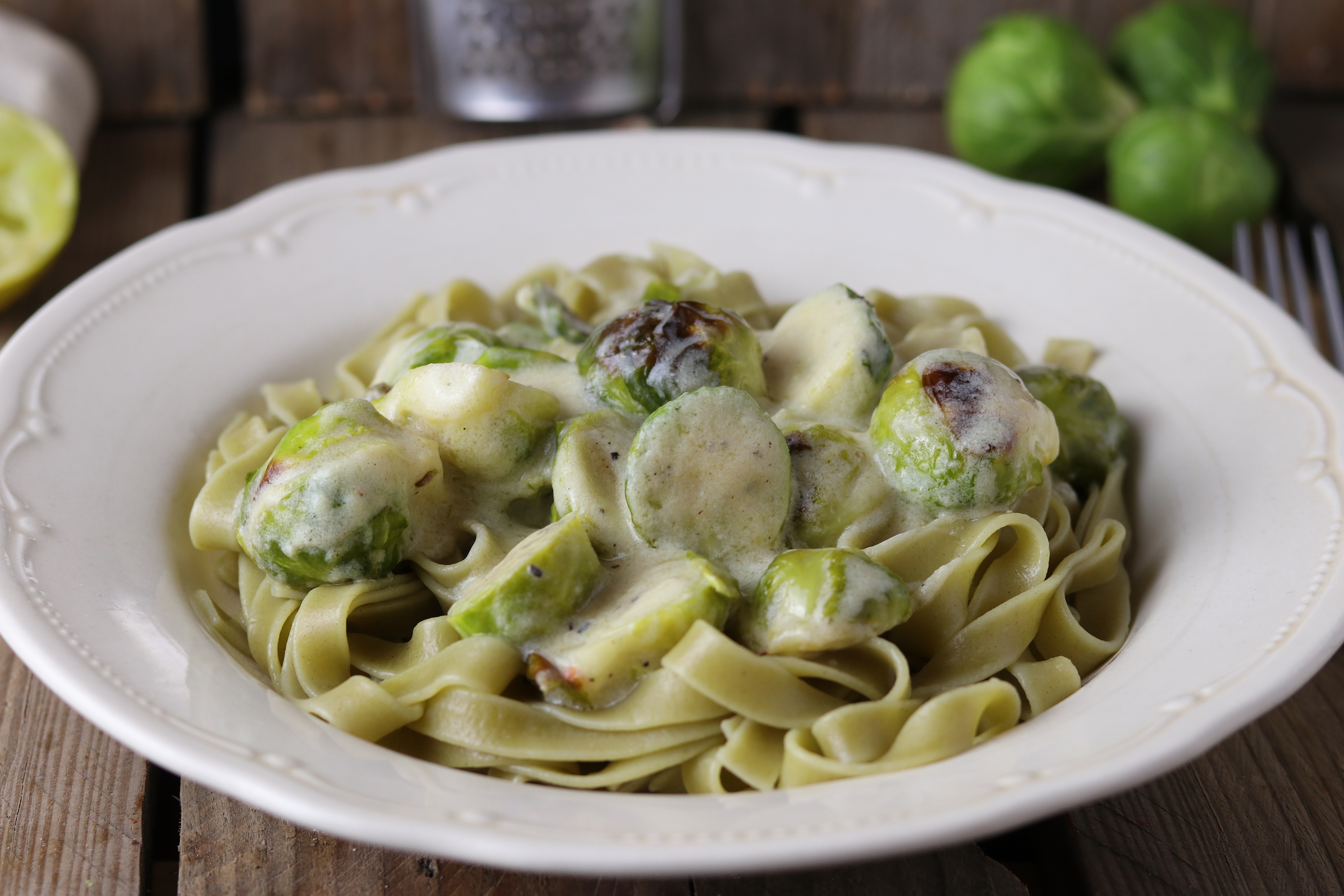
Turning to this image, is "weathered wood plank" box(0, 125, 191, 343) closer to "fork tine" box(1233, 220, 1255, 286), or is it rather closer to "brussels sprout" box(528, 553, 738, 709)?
"brussels sprout" box(528, 553, 738, 709)

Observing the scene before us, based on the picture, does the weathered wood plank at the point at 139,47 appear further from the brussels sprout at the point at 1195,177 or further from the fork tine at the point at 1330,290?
the fork tine at the point at 1330,290

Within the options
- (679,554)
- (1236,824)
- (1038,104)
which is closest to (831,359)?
(679,554)

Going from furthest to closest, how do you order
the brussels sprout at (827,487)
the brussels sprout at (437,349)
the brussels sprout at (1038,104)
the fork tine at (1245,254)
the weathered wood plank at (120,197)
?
the brussels sprout at (1038,104)
the weathered wood plank at (120,197)
the fork tine at (1245,254)
the brussels sprout at (437,349)
the brussels sprout at (827,487)

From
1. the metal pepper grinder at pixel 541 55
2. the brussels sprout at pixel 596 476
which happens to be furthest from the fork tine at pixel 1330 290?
the metal pepper grinder at pixel 541 55

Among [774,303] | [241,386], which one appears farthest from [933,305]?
[241,386]

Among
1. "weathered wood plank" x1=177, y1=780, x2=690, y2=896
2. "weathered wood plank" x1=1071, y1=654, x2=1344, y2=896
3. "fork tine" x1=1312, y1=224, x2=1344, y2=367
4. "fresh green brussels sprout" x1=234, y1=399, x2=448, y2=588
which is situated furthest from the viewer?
"fork tine" x1=1312, y1=224, x2=1344, y2=367

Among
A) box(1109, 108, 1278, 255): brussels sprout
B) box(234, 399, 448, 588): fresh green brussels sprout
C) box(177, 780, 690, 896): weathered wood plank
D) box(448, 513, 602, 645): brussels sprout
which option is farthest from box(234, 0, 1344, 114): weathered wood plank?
box(177, 780, 690, 896): weathered wood plank

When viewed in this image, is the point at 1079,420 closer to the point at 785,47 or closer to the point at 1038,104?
the point at 1038,104
